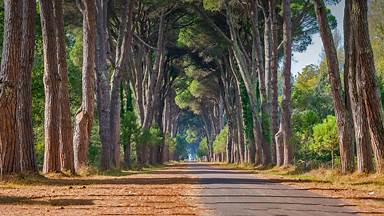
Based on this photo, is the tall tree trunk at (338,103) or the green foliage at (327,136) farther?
the green foliage at (327,136)

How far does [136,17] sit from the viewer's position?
3731 centimetres

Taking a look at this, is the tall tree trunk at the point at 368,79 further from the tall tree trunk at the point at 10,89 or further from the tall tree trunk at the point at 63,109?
the tall tree trunk at the point at 63,109

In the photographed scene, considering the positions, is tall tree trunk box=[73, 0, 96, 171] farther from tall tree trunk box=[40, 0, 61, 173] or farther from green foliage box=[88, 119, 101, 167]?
green foliage box=[88, 119, 101, 167]

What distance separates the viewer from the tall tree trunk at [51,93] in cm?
2103

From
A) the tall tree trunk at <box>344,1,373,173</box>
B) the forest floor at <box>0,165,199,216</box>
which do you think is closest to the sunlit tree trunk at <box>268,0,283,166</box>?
the tall tree trunk at <box>344,1,373,173</box>

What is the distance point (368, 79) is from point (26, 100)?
10695 millimetres

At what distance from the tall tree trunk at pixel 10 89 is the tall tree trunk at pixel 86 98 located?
6.99 meters

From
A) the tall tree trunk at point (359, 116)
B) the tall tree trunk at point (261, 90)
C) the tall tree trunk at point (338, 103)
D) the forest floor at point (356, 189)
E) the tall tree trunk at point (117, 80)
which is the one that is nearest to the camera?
the forest floor at point (356, 189)

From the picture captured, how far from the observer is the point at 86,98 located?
80.4 ft

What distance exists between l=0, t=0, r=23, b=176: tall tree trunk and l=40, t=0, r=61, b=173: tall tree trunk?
3.92m

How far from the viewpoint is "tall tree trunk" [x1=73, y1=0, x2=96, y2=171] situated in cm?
2409

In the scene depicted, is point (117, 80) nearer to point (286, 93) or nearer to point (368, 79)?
point (286, 93)

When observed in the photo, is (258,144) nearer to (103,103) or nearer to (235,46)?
(235,46)

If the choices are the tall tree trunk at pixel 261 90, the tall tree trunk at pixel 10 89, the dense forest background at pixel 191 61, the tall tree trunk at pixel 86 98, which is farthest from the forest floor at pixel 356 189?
the tall tree trunk at pixel 261 90
